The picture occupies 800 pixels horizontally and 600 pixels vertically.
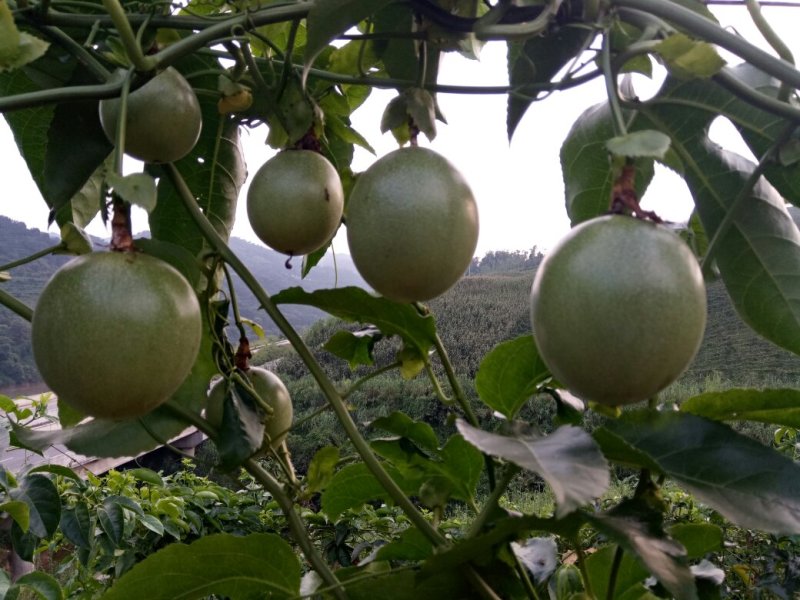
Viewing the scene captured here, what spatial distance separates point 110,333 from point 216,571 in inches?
12.2

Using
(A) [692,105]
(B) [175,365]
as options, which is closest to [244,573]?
(B) [175,365]

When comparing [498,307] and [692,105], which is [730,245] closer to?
[692,105]

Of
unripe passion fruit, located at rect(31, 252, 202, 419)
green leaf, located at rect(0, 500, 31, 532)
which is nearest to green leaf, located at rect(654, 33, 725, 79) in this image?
unripe passion fruit, located at rect(31, 252, 202, 419)

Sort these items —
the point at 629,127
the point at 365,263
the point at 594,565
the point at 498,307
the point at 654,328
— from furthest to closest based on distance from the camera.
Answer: the point at 498,307 < the point at 594,565 < the point at 629,127 < the point at 365,263 < the point at 654,328

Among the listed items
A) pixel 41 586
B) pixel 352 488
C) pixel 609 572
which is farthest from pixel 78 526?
pixel 609 572

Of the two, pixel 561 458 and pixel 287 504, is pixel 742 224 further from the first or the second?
pixel 287 504

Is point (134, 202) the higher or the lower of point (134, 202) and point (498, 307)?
the higher

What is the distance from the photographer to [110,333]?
407mm

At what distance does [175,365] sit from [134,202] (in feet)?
0.33

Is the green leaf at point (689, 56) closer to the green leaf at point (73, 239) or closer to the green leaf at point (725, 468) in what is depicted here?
the green leaf at point (725, 468)

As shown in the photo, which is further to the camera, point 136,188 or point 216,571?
point 216,571

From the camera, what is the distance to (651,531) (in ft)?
1.50

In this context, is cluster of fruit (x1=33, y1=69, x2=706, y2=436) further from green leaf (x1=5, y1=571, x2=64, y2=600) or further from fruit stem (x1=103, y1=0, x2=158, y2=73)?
green leaf (x1=5, y1=571, x2=64, y2=600)

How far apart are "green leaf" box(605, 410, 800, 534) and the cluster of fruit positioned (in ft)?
0.34
